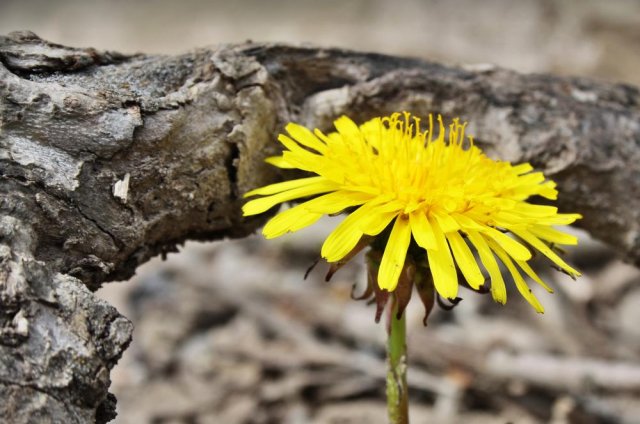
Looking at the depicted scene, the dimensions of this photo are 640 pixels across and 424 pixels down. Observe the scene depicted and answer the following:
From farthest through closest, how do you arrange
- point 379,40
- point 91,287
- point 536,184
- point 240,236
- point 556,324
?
point 379,40
point 556,324
point 240,236
point 536,184
point 91,287

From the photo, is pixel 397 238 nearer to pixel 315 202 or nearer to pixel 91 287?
pixel 315 202

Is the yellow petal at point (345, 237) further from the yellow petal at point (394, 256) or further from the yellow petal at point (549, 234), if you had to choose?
the yellow petal at point (549, 234)

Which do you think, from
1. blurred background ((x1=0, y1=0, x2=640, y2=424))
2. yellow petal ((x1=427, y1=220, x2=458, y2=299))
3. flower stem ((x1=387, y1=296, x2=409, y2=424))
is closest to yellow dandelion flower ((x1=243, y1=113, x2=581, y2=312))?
yellow petal ((x1=427, y1=220, x2=458, y2=299))

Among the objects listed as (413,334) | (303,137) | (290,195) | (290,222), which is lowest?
(290,222)

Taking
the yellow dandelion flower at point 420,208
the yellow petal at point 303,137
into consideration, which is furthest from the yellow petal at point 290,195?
the yellow petal at point 303,137

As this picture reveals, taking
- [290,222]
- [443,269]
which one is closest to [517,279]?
[443,269]

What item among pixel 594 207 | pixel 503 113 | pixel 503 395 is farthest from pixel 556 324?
pixel 503 113

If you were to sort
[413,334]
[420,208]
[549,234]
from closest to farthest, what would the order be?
1. [420,208]
2. [549,234]
3. [413,334]

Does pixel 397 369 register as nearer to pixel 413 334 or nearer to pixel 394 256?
pixel 394 256
